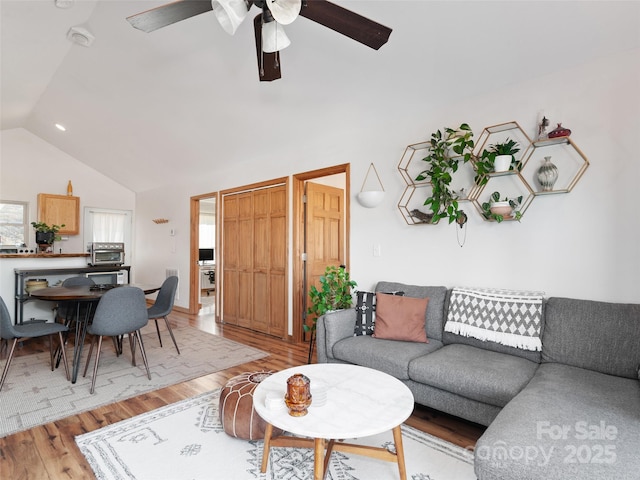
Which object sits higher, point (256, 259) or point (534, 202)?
point (534, 202)

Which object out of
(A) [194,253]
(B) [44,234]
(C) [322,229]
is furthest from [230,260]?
(B) [44,234]

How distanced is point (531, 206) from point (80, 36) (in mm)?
4535

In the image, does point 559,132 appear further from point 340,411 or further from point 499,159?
point 340,411

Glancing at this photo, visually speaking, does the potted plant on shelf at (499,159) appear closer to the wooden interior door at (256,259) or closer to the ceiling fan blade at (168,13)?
the ceiling fan blade at (168,13)

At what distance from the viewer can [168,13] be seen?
1.72 m

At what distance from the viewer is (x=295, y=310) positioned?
4309mm

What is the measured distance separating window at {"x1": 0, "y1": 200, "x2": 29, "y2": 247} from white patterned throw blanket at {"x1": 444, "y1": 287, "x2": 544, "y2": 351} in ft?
24.3

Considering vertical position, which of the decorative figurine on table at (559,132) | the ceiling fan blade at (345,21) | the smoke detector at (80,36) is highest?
the smoke detector at (80,36)

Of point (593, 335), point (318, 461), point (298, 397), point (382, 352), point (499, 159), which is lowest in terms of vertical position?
point (318, 461)

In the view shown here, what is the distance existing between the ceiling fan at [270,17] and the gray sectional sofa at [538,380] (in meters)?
1.92

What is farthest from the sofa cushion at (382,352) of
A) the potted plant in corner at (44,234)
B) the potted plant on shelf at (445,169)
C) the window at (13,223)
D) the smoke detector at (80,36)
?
the window at (13,223)

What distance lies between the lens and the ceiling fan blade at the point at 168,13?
1657mm

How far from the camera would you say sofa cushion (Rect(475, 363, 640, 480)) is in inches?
46.0

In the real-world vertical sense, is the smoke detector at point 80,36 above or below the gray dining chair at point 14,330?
above
